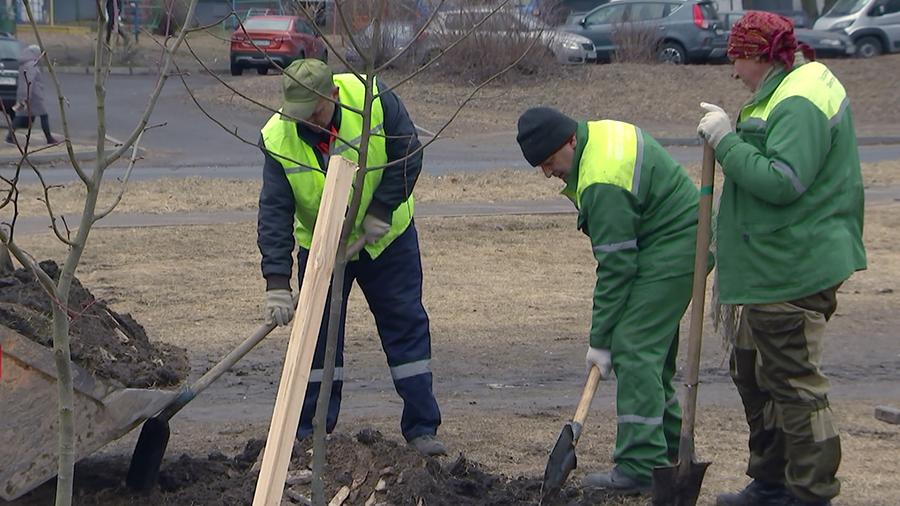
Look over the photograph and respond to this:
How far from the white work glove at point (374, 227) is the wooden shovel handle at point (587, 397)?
3.53 feet

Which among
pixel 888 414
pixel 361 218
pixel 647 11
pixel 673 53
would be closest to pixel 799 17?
pixel 673 53

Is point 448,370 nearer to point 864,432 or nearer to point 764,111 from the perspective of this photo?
point 864,432

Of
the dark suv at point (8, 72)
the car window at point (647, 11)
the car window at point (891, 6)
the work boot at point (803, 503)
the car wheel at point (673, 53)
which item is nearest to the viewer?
the work boot at point (803, 503)

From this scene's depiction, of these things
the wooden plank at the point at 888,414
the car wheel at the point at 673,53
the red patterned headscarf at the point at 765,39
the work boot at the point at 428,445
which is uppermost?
the red patterned headscarf at the point at 765,39

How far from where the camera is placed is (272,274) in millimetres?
4555

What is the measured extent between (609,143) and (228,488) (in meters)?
Result: 2.04

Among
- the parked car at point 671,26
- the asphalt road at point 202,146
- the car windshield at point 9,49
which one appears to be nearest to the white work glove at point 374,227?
the asphalt road at point 202,146

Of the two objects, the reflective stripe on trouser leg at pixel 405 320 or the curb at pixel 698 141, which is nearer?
the reflective stripe on trouser leg at pixel 405 320

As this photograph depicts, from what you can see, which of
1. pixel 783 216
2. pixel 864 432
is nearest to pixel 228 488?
pixel 783 216

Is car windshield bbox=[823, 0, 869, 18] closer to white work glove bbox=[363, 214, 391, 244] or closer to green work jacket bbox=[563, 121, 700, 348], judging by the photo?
green work jacket bbox=[563, 121, 700, 348]

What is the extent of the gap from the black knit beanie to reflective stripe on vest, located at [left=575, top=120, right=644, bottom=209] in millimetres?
109

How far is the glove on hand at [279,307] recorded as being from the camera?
440 centimetres

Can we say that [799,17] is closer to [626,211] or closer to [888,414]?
[888,414]

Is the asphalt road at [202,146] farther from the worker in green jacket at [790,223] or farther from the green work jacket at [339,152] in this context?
the worker in green jacket at [790,223]
